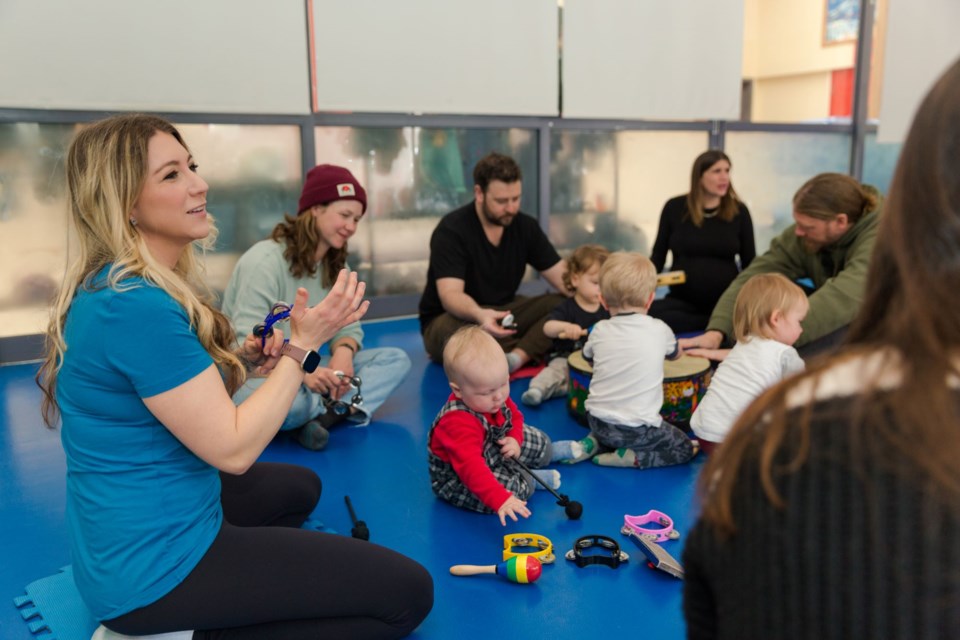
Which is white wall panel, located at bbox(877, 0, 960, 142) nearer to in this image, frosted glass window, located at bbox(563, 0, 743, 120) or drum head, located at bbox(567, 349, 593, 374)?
frosted glass window, located at bbox(563, 0, 743, 120)

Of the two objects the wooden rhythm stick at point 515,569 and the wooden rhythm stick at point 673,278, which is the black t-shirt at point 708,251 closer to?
the wooden rhythm stick at point 673,278

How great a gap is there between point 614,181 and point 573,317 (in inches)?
113

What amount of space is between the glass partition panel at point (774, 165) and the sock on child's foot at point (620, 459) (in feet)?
15.2

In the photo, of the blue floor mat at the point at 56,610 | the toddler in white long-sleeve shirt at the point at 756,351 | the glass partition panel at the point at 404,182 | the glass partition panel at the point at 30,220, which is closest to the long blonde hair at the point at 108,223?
the blue floor mat at the point at 56,610

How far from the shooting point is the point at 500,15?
5.73 m

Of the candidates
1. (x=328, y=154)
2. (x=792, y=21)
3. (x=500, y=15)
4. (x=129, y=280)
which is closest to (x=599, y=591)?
(x=129, y=280)

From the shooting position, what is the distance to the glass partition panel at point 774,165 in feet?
23.4

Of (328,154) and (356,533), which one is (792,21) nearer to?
(328,154)

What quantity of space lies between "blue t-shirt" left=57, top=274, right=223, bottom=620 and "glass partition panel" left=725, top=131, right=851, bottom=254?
619 centimetres

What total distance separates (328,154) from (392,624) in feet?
13.1

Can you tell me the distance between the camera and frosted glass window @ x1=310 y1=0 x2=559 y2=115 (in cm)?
521

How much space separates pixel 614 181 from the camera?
21.8ft

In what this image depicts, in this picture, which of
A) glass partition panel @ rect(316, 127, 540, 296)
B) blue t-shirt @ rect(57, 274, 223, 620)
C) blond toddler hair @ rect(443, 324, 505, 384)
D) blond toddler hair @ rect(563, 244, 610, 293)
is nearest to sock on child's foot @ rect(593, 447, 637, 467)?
blond toddler hair @ rect(443, 324, 505, 384)

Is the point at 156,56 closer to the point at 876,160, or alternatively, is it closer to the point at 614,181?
the point at 614,181
